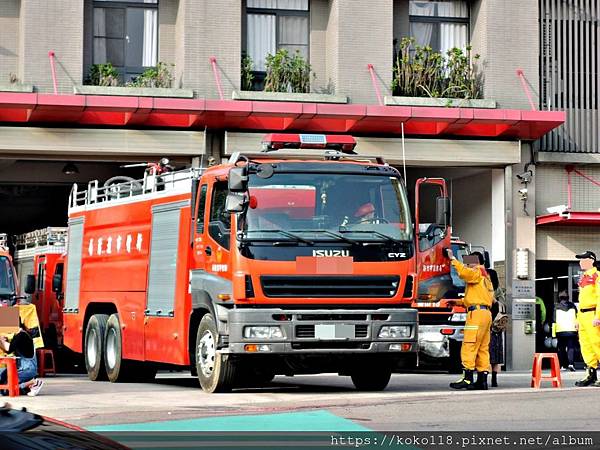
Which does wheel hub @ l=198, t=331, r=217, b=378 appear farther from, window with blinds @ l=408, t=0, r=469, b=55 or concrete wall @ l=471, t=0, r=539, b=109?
window with blinds @ l=408, t=0, r=469, b=55

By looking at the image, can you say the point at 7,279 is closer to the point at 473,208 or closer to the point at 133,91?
the point at 133,91

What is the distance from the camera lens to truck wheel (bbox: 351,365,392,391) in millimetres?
16656

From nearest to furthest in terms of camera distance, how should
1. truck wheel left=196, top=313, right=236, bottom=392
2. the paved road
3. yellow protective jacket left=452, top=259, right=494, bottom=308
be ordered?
the paved road → truck wheel left=196, top=313, right=236, bottom=392 → yellow protective jacket left=452, top=259, right=494, bottom=308

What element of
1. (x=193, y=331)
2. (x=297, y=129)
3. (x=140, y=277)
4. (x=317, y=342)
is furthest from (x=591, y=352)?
(x=297, y=129)

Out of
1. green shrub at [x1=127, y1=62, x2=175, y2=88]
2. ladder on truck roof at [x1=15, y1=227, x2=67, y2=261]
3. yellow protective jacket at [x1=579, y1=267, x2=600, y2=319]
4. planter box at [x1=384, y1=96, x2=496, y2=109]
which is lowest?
yellow protective jacket at [x1=579, y1=267, x2=600, y2=319]

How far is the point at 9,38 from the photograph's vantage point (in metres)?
27.7

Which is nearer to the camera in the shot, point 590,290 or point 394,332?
point 394,332

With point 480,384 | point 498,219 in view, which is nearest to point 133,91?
point 498,219

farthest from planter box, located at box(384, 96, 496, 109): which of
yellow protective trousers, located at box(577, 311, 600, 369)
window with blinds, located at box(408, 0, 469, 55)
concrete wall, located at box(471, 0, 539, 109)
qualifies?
yellow protective trousers, located at box(577, 311, 600, 369)

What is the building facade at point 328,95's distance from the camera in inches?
1065

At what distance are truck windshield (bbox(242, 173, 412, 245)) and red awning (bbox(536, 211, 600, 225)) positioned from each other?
43.9ft

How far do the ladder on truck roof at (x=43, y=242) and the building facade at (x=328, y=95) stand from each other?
5.46 ft

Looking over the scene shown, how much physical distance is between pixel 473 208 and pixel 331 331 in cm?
1694

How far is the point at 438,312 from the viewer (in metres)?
22.1
